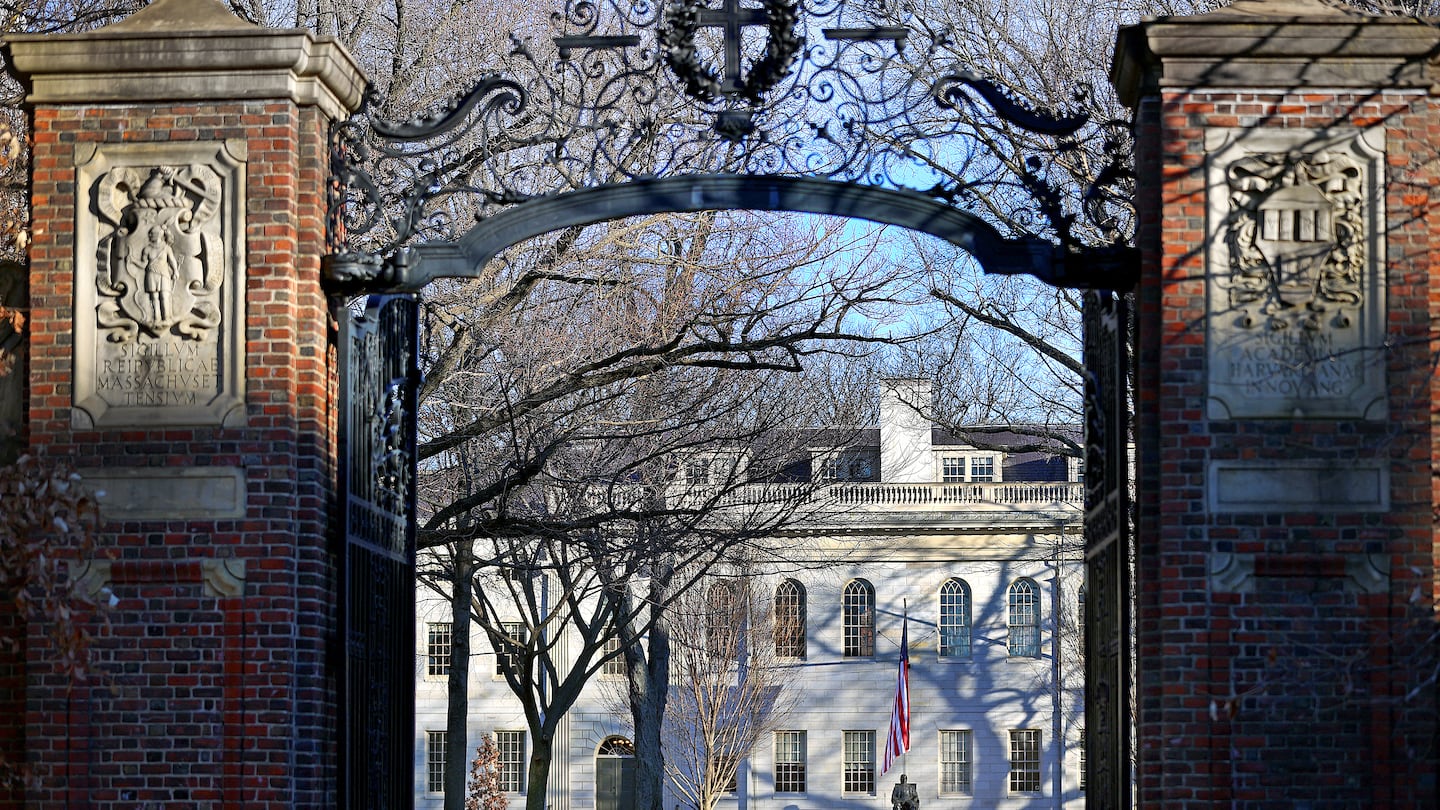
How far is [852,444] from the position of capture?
2441 cm

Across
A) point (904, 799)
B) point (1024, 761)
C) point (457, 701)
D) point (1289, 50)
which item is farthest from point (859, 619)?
point (1289, 50)

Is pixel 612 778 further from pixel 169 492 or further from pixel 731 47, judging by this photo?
pixel 731 47

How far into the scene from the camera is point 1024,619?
48.2m

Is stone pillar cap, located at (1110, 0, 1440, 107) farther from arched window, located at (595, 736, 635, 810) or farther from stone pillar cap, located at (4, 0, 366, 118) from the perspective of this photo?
arched window, located at (595, 736, 635, 810)

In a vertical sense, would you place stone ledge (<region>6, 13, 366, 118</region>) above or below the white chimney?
above

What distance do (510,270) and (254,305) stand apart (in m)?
6.85

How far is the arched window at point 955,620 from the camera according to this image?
48000 millimetres

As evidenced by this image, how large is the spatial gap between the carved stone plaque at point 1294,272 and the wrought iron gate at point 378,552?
4559mm

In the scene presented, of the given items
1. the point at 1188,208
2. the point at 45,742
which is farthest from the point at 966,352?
the point at 45,742

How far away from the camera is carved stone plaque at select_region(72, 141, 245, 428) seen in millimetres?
9703

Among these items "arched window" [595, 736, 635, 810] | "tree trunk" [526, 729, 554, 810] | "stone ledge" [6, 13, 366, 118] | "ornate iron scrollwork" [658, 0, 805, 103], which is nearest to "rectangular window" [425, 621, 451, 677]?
"arched window" [595, 736, 635, 810]

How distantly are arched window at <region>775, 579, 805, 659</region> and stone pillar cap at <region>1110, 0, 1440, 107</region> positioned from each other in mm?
36616

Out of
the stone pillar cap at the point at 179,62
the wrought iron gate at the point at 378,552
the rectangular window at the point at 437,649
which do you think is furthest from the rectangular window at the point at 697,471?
the rectangular window at the point at 437,649

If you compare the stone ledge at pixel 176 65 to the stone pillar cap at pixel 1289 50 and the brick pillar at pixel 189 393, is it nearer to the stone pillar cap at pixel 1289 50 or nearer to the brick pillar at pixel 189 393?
the brick pillar at pixel 189 393
